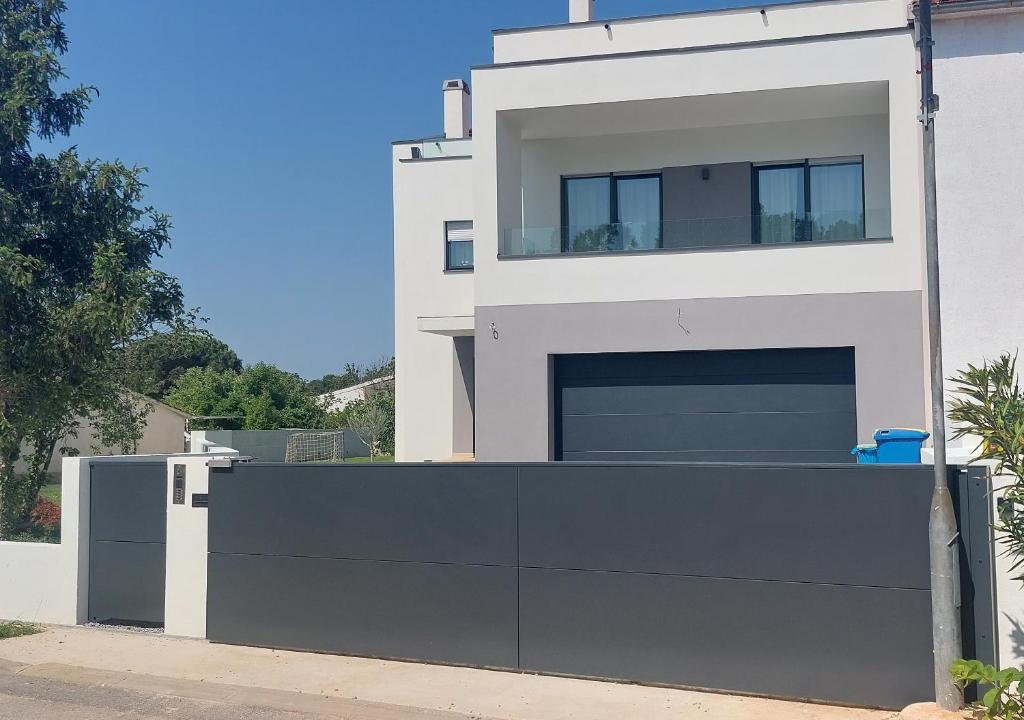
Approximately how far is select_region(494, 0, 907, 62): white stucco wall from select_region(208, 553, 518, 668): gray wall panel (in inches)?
408

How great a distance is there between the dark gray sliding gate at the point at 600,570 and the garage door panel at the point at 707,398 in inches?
244

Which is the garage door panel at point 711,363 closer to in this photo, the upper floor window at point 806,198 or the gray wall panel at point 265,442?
the upper floor window at point 806,198

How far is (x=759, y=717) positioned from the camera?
302 inches

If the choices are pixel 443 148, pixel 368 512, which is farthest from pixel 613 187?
pixel 368 512

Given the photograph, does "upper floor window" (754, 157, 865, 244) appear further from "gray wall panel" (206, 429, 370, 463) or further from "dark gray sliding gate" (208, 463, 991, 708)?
"gray wall panel" (206, 429, 370, 463)

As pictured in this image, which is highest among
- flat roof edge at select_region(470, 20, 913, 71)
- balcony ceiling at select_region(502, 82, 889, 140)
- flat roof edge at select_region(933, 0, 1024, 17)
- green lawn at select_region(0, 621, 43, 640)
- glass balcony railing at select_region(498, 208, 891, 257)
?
flat roof edge at select_region(470, 20, 913, 71)

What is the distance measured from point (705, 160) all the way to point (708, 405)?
4155 mm

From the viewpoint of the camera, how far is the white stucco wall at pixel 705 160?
13852 millimetres

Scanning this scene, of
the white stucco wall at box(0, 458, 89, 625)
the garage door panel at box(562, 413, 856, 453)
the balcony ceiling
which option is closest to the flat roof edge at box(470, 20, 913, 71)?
the balcony ceiling

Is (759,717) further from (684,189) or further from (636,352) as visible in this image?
(684,189)

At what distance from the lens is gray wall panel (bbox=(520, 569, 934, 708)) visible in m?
7.77

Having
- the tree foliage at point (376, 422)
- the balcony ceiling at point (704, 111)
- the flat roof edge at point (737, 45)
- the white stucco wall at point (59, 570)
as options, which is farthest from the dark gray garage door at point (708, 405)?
the tree foliage at point (376, 422)

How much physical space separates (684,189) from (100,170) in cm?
903

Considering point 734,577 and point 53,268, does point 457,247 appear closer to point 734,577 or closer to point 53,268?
point 53,268
